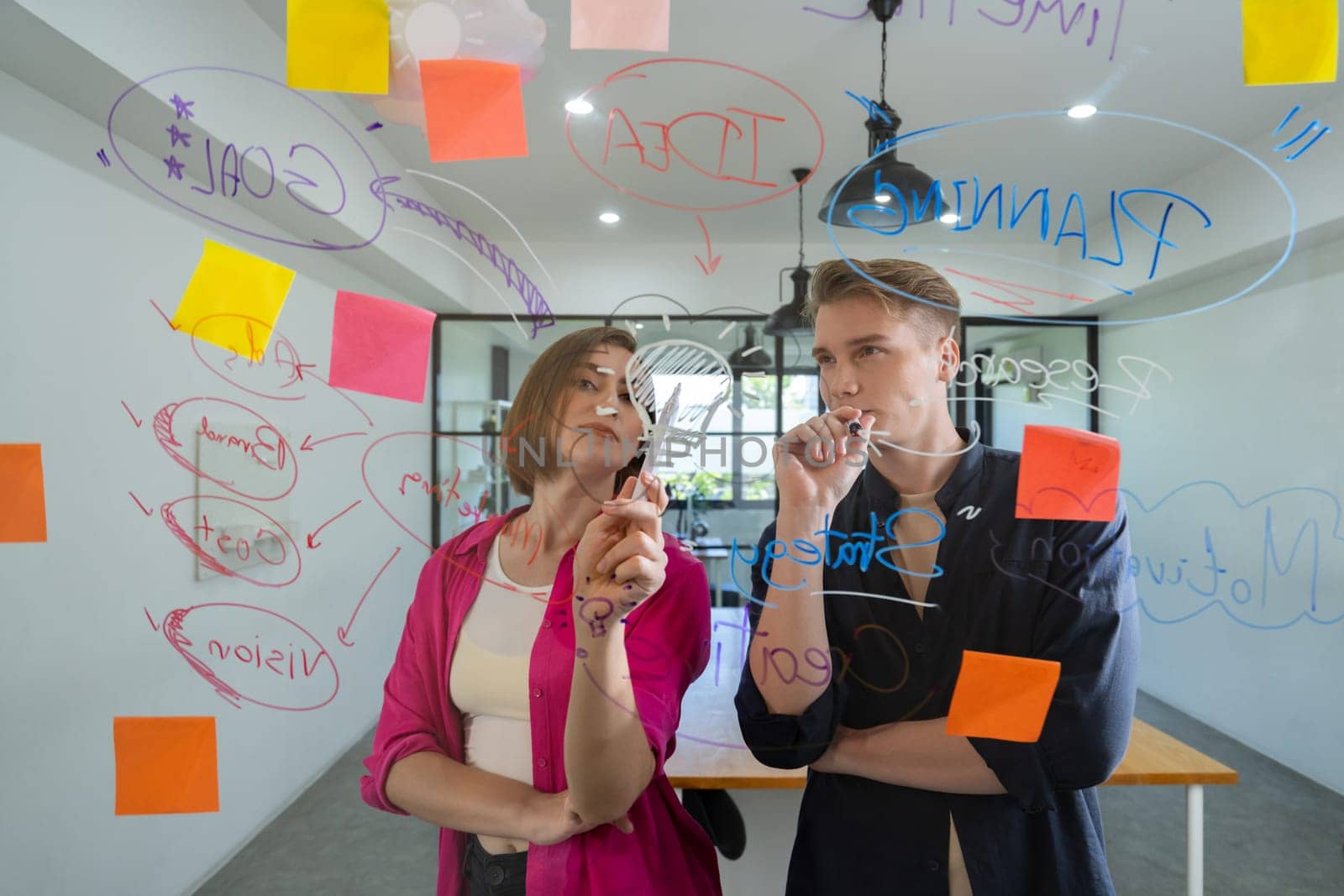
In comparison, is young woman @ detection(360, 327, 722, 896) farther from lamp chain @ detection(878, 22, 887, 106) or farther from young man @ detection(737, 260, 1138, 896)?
lamp chain @ detection(878, 22, 887, 106)

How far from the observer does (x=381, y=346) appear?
683 mm

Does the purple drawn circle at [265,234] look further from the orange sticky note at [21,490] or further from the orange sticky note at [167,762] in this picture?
the orange sticky note at [167,762]

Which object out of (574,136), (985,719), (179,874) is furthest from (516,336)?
(179,874)

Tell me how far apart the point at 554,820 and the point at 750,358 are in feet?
1.63

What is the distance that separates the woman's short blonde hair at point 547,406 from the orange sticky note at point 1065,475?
381 millimetres

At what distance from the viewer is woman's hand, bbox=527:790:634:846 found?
2.07 feet

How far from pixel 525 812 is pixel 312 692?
0.31 meters

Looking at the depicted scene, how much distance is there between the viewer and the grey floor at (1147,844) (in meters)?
0.87

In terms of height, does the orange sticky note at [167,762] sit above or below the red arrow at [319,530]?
below

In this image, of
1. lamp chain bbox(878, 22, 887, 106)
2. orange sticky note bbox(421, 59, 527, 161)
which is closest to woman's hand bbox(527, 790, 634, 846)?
orange sticky note bbox(421, 59, 527, 161)

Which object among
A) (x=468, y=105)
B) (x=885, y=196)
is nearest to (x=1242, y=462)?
(x=885, y=196)

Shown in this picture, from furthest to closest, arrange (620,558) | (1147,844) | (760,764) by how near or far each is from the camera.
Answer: (1147,844)
(760,764)
(620,558)

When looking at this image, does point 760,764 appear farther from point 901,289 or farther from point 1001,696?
point 901,289

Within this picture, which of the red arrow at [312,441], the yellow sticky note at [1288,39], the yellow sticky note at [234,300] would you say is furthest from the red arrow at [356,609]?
the yellow sticky note at [1288,39]
